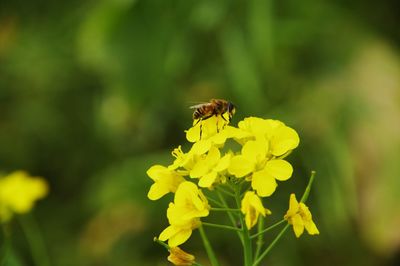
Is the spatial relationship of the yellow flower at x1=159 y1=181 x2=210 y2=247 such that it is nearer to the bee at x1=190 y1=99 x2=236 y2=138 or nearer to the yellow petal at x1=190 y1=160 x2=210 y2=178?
the yellow petal at x1=190 y1=160 x2=210 y2=178

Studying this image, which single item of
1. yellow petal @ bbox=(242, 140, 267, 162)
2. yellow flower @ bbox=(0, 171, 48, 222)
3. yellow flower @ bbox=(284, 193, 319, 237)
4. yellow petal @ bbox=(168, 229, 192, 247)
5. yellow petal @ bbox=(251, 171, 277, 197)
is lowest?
yellow flower @ bbox=(284, 193, 319, 237)

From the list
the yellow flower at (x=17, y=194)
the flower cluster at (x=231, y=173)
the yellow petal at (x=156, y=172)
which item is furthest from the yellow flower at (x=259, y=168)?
the yellow flower at (x=17, y=194)

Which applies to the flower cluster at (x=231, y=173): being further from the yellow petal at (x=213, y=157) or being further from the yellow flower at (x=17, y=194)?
the yellow flower at (x=17, y=194)

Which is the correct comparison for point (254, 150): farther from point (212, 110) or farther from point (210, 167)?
point (212, 110)

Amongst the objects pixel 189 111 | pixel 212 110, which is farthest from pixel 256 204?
pixel 189 111

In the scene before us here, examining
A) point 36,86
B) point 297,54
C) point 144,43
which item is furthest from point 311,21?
point 36,86

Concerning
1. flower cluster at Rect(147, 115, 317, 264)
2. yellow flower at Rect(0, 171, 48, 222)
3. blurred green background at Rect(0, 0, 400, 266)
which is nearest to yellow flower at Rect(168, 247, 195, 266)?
flower cluster at Rect(147, 115, 317, 264)
